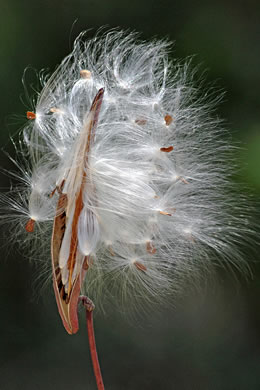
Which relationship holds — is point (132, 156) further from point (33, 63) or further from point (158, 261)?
point (33, 63)

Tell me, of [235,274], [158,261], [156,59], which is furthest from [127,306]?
[235,274]

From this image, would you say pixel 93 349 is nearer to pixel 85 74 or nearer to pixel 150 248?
pixel 150 248

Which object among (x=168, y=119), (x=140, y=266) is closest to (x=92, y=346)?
(x=140, y=266)

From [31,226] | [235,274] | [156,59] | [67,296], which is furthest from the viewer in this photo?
[235,274]

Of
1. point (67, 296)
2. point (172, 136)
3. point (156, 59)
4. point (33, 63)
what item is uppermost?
point (33, 63)

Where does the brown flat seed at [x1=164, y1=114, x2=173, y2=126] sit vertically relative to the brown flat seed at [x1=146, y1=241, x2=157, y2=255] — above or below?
above

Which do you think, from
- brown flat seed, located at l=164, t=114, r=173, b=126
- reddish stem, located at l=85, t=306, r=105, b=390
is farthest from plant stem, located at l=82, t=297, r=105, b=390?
brown flat seed, located at l=164, t=114, r=173, b=126

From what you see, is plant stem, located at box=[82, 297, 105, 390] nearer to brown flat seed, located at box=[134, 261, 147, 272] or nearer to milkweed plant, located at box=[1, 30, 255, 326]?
milkweed plant, located at box=[1, 30, 255, 326]

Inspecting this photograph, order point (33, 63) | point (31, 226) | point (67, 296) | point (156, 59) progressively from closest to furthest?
1. point (67, 296)
2. point (31, 226)
3. point (156, 59)
4. point (33, 63)
